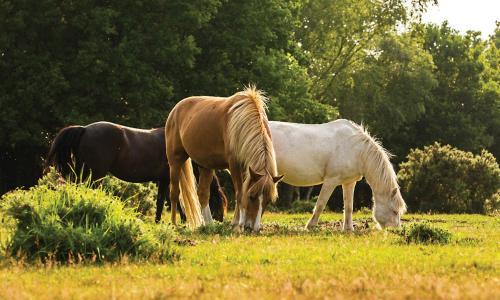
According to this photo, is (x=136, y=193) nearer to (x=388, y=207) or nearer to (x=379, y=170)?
(x=379, y=170)

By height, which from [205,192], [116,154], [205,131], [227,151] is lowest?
[205,192]

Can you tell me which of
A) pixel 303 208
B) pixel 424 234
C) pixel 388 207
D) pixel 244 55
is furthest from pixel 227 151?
pixel 244 55

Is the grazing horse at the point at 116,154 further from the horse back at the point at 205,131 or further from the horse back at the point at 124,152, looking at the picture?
the horse back at the point at 205,131

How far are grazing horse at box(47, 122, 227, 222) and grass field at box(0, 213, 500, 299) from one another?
5584mm

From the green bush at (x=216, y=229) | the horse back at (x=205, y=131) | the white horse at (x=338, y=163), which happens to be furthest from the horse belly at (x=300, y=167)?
the green bush at (x=216, y=229)

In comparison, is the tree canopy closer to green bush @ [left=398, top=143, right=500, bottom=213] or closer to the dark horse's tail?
green bush @ [left=398, top=143, right=500, bottom=213]

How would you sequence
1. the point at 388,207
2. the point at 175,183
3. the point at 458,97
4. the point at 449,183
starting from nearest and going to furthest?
1. the point at 388,207
2. the point at 175,183
3. the point at 449,183
4. the point at 458,97

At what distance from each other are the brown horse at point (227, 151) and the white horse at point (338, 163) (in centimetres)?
153

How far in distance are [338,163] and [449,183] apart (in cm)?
1443

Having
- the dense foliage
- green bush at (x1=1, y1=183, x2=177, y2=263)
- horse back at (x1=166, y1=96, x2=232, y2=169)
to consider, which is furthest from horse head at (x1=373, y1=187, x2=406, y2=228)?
the dense foliage

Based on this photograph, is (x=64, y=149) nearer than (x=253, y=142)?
No

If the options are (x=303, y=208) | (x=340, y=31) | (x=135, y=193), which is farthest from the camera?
(x=340, y=31)

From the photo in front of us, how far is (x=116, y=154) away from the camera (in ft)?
56.5

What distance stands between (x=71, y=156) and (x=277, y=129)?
3854mm
